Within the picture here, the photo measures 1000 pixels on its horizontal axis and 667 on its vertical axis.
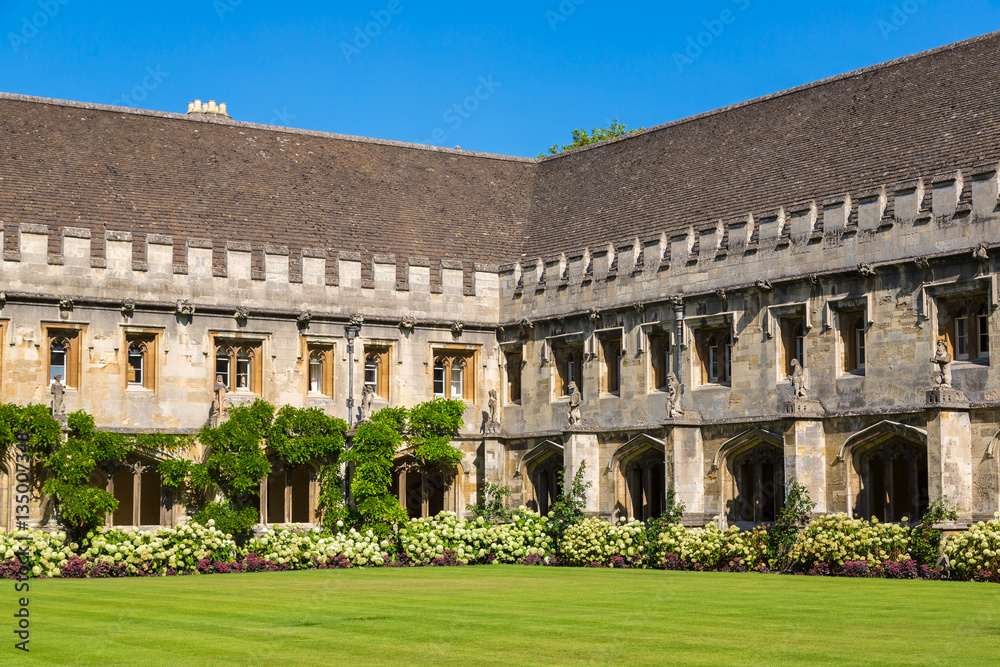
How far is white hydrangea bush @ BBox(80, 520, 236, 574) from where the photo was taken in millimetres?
26359

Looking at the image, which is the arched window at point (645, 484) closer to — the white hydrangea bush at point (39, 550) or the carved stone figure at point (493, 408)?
the carved stone figure at point (493, 408)

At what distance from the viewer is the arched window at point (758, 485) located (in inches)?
1126

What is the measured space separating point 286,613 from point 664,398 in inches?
639

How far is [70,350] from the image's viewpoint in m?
30.5

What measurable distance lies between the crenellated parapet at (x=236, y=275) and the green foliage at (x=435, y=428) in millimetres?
2205

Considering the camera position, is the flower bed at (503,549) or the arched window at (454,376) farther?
the arched window at (454,376)

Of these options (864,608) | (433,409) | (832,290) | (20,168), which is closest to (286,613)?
(864,608)

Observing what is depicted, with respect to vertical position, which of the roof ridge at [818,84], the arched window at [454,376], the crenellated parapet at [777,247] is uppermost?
the roof ridge at [818,84]

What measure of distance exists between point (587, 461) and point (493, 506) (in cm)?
262

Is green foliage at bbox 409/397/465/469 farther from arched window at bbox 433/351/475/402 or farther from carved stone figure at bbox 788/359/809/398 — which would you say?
carved stone figure at bbox 788/359/809/398

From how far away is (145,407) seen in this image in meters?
30.9

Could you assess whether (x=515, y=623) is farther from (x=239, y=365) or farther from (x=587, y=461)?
(x=239, y=365)

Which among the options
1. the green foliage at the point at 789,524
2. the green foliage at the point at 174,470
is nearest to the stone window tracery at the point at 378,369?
the green foliage at the point at 174,470

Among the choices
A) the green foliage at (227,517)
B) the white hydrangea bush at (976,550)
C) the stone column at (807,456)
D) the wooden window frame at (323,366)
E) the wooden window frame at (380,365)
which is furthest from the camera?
the wooden window frame at (380,365)
